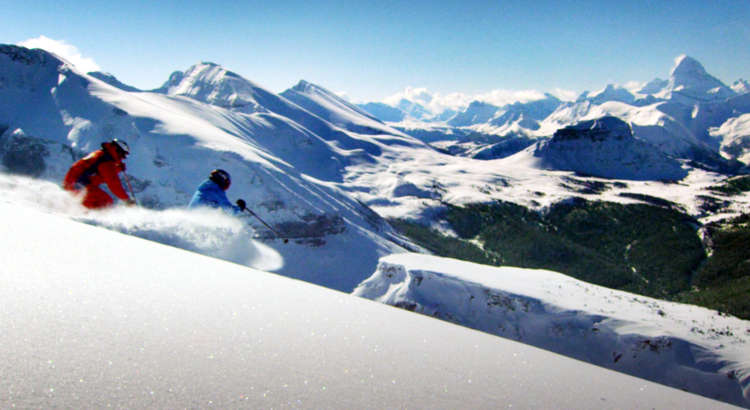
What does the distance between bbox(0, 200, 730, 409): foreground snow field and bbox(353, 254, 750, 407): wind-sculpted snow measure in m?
6.92

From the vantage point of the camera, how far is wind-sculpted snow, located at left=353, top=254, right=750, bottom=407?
9.05 m

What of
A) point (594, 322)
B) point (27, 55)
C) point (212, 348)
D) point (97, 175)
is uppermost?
point (27, 55)

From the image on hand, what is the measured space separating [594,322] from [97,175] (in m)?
16.9

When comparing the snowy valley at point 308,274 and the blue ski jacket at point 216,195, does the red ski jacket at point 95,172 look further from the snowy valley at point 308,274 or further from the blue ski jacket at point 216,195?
the blue ski jacket at point 216,195

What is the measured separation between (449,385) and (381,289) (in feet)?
39.3

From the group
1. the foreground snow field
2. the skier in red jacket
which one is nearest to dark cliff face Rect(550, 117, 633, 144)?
the skier in red jacket

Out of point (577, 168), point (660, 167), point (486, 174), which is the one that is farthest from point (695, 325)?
point (660, 167)

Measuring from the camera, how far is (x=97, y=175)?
12.0m

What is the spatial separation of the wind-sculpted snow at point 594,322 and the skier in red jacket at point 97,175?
1049cm

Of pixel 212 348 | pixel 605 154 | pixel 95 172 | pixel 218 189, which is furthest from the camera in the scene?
pixel 605 154

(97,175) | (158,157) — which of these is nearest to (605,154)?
(158,157)

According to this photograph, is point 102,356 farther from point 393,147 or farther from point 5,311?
point 393,147

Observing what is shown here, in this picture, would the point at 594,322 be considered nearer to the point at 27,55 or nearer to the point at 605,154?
the point at 27,55

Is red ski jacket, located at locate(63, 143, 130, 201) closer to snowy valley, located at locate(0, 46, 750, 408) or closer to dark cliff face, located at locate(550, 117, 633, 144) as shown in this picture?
snowy valley, located at locate(0, 46, 750, 408)
